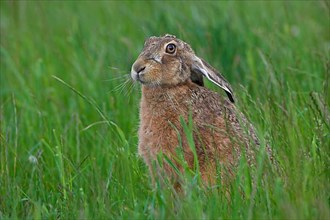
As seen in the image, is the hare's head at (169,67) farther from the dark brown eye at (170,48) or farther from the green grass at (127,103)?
the green grass at (127,103)

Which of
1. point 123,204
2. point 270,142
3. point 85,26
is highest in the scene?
point 85,26

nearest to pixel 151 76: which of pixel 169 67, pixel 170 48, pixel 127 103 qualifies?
pixel 169 67

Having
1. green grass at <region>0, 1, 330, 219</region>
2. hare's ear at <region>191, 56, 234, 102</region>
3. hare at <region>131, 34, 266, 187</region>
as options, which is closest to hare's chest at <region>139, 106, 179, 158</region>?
hare at <region>131, 34, 266, 187</region>

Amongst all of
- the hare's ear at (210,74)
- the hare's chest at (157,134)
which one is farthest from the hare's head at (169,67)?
the hare's chest at (157,134)

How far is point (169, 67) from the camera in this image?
5.32 m

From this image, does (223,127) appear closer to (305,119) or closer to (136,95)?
(305,119)

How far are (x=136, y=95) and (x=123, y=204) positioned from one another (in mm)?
1984

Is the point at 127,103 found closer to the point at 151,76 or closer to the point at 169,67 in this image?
the point at 169,67

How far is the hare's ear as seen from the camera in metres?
5.25

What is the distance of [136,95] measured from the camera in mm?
6496

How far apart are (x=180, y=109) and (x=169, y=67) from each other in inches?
10.6

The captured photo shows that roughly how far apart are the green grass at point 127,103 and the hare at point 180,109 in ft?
0.47

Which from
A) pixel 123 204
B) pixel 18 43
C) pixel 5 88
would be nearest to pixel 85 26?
pixel 18 43

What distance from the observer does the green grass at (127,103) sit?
167 inches
